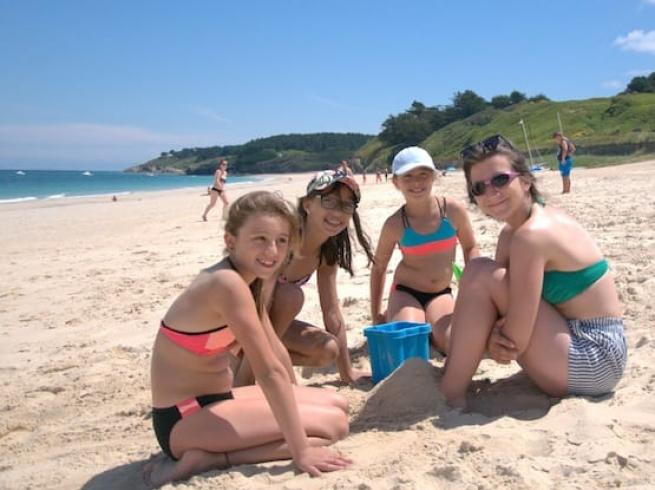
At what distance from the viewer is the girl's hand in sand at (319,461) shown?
2348 millimetres

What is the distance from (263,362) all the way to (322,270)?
4.98ft

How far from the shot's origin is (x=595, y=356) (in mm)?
2738

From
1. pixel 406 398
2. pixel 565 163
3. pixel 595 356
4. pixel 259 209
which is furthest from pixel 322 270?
pixel 565 163

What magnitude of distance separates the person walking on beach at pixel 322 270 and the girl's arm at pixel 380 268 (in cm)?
32

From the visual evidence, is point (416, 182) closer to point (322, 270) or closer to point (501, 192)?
point (322, 270)

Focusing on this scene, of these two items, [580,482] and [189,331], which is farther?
[189,331]

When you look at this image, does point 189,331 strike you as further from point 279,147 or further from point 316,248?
point 279,147

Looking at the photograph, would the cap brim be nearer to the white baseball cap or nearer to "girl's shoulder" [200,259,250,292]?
the white baseball cap

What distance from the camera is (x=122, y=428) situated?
10.8 feet

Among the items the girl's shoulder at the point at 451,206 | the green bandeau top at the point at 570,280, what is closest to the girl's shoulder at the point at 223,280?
the green bandeau top at the point at 570,280

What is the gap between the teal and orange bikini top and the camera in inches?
164

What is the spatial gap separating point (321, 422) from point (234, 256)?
826mm

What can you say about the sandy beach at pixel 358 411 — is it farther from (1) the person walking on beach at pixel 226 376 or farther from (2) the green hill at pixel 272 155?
(2) the green hill at pixel 272 155

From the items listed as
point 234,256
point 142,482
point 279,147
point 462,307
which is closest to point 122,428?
point 142,482
